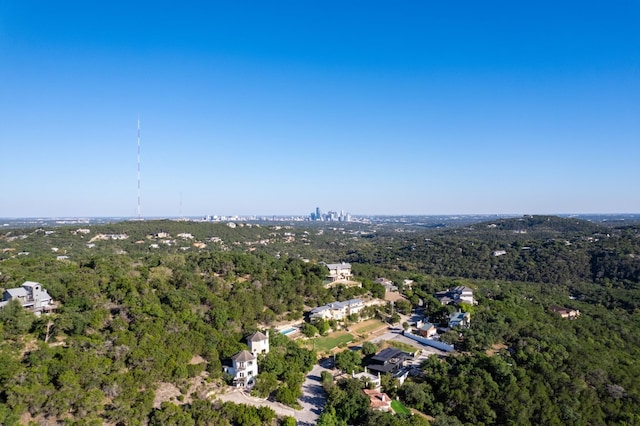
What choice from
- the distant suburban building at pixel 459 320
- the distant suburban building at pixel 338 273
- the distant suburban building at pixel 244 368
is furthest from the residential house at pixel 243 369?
the distant suburban building at pixel 338 273

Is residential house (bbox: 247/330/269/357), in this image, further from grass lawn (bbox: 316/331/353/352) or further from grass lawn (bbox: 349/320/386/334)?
grass lawn (bbox: 349/320/386/334)

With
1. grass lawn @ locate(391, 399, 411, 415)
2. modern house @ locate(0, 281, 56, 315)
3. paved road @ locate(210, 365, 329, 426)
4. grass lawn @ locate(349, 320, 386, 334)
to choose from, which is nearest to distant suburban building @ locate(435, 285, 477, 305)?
grass lawn @ locate(349, 320, 386, 334)

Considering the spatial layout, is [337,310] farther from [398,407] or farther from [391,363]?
[398,407]

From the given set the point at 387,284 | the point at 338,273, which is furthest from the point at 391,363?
the point at 387,284

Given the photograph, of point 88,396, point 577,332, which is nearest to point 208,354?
point 88,396

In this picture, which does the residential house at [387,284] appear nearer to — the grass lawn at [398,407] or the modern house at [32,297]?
the grass lawn at [398,407]
